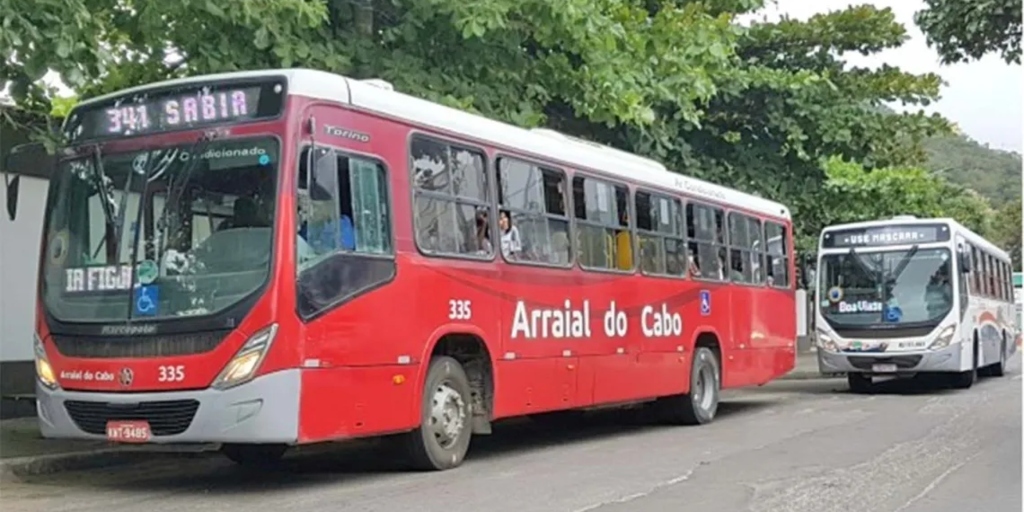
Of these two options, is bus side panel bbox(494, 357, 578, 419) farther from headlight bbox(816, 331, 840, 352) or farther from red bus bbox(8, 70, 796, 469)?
headlight bbox(816, 331, 840, 352)

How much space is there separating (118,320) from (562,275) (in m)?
4.72

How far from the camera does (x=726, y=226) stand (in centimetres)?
1659

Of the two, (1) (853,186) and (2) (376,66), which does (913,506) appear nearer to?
(2) (376,66)

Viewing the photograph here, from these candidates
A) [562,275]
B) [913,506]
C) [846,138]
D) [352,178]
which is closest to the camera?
[913,506]

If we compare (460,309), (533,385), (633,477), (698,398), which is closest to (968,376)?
(698,398)

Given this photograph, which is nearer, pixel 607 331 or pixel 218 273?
pixel 218 273

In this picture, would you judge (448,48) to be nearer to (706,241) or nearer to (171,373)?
(706,241)

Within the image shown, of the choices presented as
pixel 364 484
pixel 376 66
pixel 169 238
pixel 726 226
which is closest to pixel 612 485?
pixel 364 484

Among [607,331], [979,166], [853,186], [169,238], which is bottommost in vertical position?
[607,331]

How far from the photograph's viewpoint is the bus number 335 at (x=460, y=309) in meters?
10.5

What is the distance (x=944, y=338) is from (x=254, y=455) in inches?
516

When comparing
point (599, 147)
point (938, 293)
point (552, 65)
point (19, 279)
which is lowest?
point (938, 293)

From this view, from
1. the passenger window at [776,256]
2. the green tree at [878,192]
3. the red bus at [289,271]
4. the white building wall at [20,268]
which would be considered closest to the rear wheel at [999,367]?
the green tree at [878,192]

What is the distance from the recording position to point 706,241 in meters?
16.0
